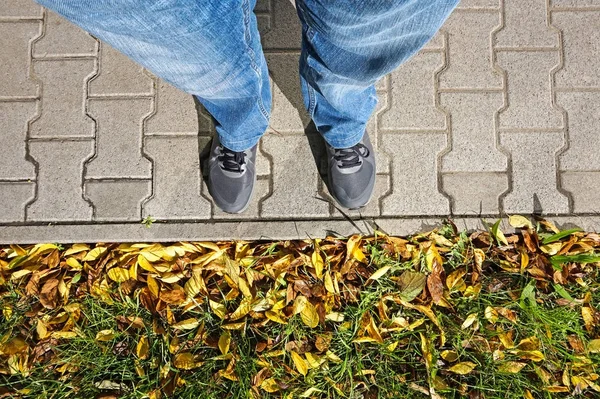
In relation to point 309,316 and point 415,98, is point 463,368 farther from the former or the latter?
point 415,98

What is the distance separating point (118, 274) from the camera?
6.03 feet

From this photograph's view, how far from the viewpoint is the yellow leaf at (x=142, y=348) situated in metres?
1.76

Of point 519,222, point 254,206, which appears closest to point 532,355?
point 519,222

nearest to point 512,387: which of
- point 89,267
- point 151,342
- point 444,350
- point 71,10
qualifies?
point 444,350

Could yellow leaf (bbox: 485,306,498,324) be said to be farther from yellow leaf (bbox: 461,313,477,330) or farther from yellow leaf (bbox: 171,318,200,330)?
yellow leaf (bbox: 171,318,200,330)

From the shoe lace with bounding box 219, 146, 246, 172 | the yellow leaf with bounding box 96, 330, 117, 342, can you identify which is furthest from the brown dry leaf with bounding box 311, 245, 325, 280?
the yellow leaf with bounding box 96, 330, 117, 342

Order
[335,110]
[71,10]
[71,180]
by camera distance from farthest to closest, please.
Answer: [71,180]
[335,110]
[71,10]

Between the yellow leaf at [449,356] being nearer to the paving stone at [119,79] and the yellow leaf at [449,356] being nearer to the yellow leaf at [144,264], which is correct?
the yellow leaf at [144,264]

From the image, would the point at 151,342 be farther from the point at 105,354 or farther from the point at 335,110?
the point at 335,110

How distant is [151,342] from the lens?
70.7 inches

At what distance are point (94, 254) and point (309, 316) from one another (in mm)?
874

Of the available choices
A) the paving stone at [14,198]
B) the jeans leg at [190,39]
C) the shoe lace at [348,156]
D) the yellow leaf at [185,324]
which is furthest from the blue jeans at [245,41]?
the paving stone at [14,198]

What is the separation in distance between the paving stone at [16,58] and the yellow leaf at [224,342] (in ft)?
4.22

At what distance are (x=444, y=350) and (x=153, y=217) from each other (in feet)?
4.01
